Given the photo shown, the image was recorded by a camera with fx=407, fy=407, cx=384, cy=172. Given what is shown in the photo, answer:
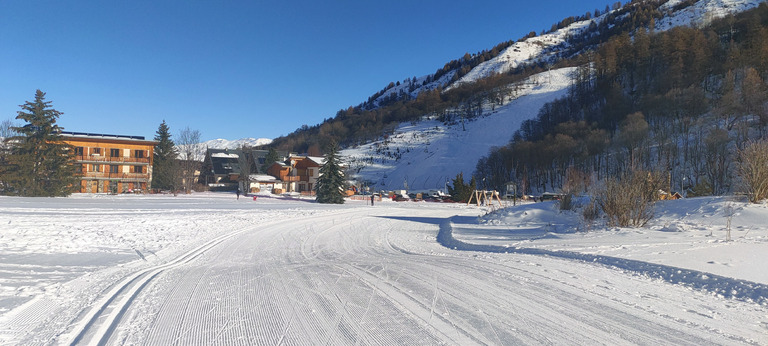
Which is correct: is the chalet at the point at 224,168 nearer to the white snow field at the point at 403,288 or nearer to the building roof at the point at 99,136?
the building roof at the point at 99,136

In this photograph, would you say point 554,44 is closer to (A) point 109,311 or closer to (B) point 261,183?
(B) point 261,183

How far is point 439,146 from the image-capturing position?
312 ft

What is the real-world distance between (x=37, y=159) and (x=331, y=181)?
2650 cm

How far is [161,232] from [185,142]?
46.9 meters

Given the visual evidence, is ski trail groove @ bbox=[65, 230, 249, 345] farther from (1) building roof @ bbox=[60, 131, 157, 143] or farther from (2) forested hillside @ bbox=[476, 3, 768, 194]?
(1) building roof @ bbox=[60, 131, 157, 143]

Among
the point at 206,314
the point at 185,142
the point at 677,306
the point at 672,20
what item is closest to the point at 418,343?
the point at 206,314

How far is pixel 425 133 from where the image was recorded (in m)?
108

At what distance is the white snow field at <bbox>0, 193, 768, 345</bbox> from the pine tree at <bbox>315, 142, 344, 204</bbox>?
27547 millimetres

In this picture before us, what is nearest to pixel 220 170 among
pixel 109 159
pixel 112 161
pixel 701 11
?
pixel 112 161

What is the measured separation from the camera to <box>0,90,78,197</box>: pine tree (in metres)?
35.9

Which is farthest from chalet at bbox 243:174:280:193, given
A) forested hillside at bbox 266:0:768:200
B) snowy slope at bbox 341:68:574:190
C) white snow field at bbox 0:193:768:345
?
white snow field at bbox 0:193:768:345

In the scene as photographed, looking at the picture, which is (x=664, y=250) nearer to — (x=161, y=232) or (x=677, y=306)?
(x=677, y=306)

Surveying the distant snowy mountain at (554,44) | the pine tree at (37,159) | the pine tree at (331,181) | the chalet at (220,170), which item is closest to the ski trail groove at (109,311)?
the pine tree at (331,181)

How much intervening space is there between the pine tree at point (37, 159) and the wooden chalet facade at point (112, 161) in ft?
36.5
